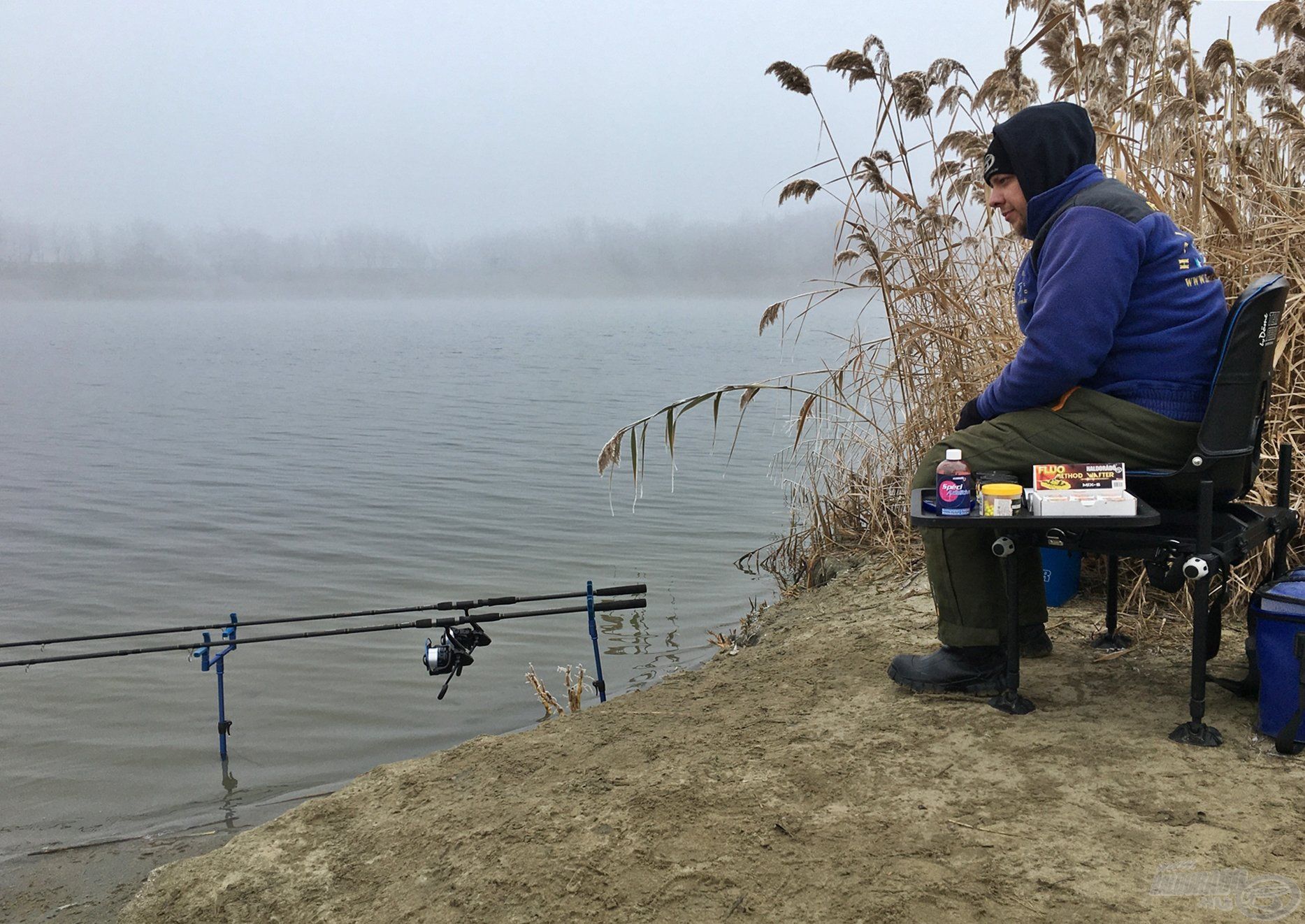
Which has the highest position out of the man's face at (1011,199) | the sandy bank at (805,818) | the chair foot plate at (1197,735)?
the man's face at (1011,199)

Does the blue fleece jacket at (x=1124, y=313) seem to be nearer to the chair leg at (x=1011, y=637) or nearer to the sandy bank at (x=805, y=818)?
the chair leg at (x=1011, y=637)

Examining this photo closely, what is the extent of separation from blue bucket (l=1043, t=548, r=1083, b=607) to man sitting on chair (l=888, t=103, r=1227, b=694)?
109 centimetres

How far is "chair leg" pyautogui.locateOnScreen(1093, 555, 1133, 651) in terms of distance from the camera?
11.0 feet

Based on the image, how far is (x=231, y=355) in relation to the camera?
37.3 meters

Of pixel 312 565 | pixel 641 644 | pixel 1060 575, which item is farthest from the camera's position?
pixel 312 565

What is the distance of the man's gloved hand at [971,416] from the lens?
2990 millimetres

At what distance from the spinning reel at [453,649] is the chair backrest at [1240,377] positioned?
2508mm

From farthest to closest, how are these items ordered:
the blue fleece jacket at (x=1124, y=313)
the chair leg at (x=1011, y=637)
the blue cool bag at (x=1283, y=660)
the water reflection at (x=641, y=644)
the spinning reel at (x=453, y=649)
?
the water reflection at (x=641, y=644)
the spinning reel at (x=453, y=649)
the chair leg at (x=1011, y=637)
the blue fleece jacket at (x=1124, y=313)
the blue cool bag at (x=1283, y=660)

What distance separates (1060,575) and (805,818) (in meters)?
1.99

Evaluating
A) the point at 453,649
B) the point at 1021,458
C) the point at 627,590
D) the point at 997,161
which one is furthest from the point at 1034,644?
the point at 453,649

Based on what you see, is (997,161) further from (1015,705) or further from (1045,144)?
(1015,705)

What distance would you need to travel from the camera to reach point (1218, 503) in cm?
283

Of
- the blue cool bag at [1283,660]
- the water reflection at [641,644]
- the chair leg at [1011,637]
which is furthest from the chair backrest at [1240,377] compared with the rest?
the water reflection at [641,644]

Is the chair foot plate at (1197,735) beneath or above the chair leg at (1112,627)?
beneath
